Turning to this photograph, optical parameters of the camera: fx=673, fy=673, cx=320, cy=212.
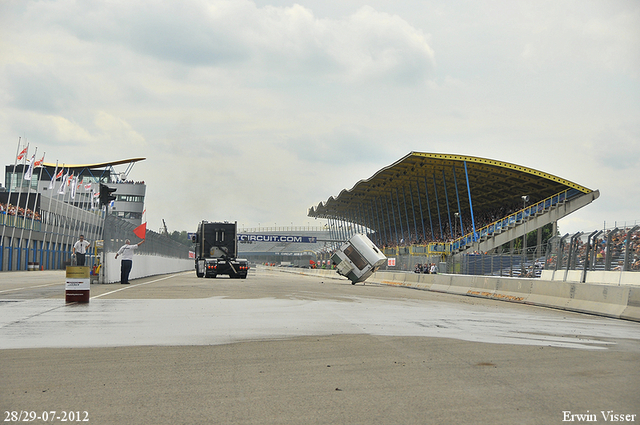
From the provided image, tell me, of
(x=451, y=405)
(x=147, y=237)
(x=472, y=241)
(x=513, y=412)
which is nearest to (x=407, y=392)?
(x=451, y=405)

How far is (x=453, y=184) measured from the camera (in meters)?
74.1

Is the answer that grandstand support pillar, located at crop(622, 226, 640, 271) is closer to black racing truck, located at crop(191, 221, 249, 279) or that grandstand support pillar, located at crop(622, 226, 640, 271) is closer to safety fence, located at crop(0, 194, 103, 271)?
black racing truck, located at crop(191, 221, 249, 279)

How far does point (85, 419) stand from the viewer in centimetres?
504

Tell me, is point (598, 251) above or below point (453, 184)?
below

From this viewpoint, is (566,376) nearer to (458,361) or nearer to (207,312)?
(458,361)

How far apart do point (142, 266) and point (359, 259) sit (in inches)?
477

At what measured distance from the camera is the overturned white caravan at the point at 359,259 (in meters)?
37.3

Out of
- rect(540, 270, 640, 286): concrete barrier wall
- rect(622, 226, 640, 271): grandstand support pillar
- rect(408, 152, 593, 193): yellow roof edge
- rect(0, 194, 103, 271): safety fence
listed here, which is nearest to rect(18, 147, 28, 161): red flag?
rect(0, 194, 103, 271): safety fence

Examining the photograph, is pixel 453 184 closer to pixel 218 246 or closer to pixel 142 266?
pixel 218 246

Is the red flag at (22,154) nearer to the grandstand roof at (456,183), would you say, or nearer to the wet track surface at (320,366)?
the grandstand roof at (456,183)

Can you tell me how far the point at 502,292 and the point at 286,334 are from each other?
548 inches

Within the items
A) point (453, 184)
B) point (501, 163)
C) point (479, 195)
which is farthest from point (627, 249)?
point (479, 195)

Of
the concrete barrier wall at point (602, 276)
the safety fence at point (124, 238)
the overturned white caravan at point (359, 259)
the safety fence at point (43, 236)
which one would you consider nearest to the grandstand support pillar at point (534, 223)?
the overturned white caravan at point (359, 259)

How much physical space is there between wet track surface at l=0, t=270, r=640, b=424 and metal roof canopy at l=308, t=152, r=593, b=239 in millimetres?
47090
